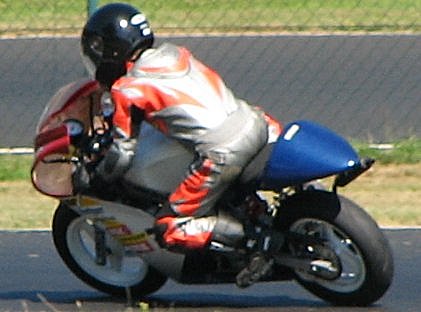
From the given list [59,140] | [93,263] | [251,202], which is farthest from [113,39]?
[93,263]

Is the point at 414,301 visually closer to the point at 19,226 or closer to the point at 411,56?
the point at 19,226

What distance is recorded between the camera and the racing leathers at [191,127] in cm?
723

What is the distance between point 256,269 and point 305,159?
0.57 metres

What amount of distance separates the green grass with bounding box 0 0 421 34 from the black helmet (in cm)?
880

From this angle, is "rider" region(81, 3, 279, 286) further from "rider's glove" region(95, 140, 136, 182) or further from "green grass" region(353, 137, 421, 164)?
"green grass" region(353, 137, 421, 164)

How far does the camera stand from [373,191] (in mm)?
10891

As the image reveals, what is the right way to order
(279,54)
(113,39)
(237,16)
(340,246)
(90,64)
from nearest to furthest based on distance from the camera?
(340,246)
(113,39)
(90,64)
(279,54)
(237,16)

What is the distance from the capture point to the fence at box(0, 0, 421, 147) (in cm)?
1346

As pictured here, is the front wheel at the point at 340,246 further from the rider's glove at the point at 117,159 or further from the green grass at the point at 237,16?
the green grass at the point at 237,16

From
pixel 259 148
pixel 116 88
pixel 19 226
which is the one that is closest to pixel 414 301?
pixel 259 148

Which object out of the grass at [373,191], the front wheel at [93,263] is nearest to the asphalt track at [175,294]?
the front wheel at [93,263]

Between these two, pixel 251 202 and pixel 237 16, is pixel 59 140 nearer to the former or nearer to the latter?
pixel 251 202

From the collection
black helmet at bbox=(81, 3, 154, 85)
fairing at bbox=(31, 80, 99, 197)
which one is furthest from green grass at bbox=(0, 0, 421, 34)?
black helmet at bbox=(81, 3, 154, 85)

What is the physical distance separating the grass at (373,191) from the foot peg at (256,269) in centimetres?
256
